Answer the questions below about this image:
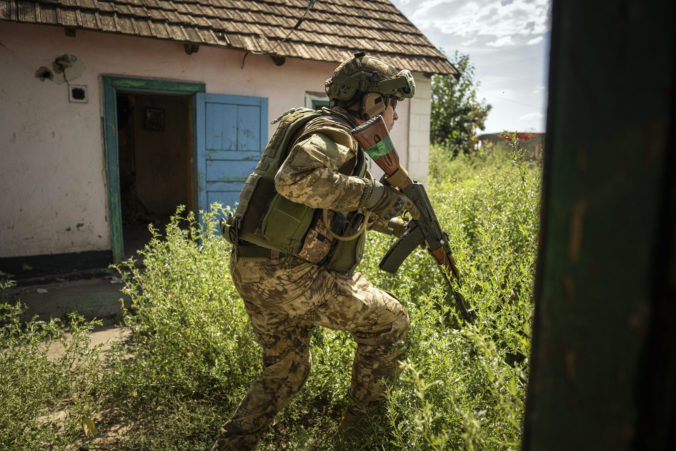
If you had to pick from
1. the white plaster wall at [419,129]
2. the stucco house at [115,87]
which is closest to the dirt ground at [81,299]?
the stucco house at [115,87]

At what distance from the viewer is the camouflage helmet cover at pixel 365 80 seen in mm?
2314

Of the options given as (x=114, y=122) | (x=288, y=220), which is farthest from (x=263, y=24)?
(x=288, y=220)

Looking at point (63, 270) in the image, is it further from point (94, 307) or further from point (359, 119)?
point (359, 119)

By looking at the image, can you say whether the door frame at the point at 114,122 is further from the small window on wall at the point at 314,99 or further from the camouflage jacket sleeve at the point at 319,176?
the camouflage jacket sleeve at the point at 319,176

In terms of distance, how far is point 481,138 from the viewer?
14109 millimetres

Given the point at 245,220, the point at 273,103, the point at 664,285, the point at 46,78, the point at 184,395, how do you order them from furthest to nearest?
the point at 273,103 → the point at 46,78 → the point at 184,395 → the point at 245,220 → the point at 664,285

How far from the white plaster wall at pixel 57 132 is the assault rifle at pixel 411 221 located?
4.66 meters

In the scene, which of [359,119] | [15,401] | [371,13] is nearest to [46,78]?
[15,401]

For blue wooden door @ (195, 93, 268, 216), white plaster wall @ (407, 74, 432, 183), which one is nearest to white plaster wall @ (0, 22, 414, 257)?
blue wooden door @ (195, 93, 268, 216)

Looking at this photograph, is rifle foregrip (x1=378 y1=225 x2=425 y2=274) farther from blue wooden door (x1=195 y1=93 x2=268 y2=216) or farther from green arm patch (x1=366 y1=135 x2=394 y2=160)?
blue wooden door (x1=195 y1=93 x2=268 y2=216)

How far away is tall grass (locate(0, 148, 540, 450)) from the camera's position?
207 cm

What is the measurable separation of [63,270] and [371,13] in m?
6.55

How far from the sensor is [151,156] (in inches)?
420

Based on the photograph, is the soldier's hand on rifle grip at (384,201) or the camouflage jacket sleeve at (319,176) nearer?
the camouflage jacket sleeve at (319,176)
